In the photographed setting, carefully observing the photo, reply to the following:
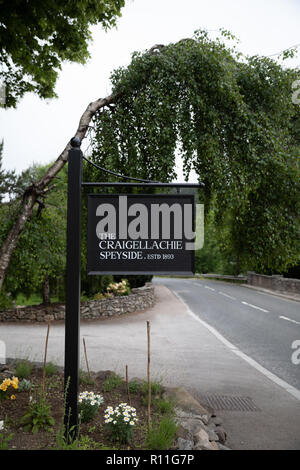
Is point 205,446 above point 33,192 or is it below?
below

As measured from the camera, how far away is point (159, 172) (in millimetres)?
5152

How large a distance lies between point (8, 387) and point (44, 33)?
15.9ft

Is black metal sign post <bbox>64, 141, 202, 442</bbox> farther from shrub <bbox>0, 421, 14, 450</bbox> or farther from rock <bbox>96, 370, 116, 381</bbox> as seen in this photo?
rock <bbox>96, 370, 116, 381</bbox>

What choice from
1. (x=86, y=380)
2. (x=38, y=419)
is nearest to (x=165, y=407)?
(x=86, y=380)

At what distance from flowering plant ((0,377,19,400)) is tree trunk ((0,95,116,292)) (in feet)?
4.76

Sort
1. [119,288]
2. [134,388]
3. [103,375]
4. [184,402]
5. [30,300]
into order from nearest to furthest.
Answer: [184,402] < [134,388] < [103,375] < [119,288] < [30,300]

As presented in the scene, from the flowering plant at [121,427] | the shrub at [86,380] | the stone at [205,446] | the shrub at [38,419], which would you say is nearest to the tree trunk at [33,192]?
the shrub at [86,380]

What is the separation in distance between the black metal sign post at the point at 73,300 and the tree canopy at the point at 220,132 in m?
2.11

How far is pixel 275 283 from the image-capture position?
81.6 ft

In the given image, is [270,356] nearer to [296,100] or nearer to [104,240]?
[296,100]

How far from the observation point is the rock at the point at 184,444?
10.2 ft

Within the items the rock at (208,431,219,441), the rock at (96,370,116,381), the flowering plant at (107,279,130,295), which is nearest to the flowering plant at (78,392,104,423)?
the rock at (208,431,219,441)

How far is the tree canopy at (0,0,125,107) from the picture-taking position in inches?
169

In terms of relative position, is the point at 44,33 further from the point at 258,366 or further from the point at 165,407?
the point at 258,366
